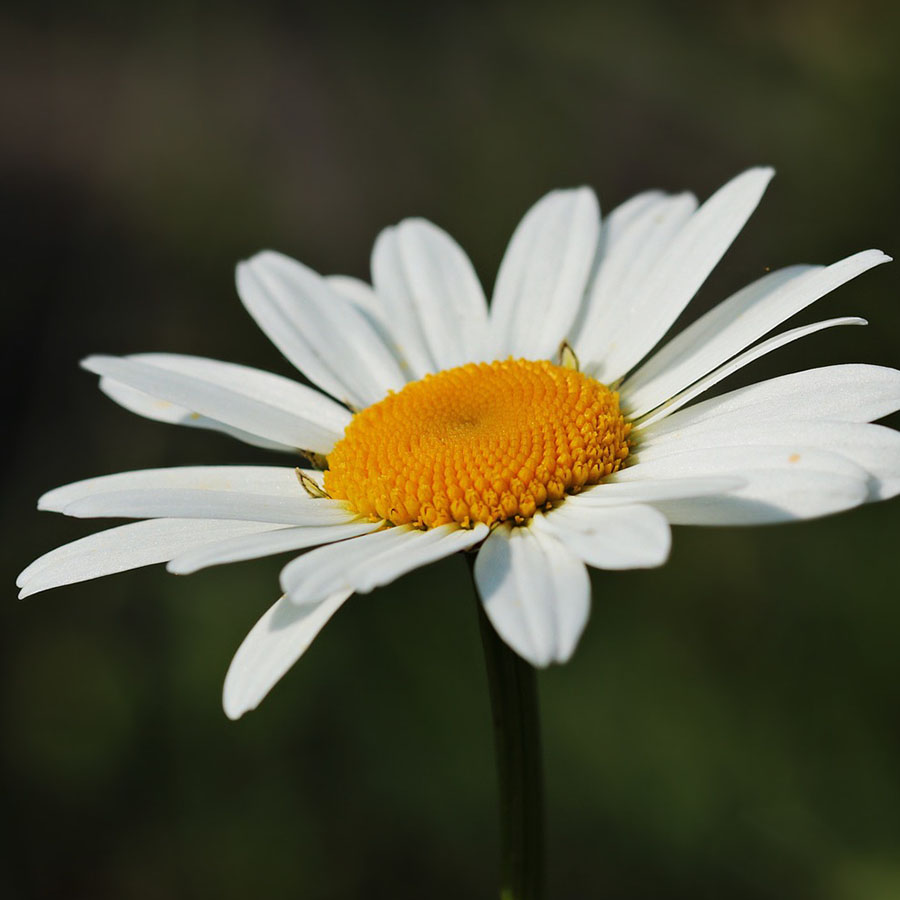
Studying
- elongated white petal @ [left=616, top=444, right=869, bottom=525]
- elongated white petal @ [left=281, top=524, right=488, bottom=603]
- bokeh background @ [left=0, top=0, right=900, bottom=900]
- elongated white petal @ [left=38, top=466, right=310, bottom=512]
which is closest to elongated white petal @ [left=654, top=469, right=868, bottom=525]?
elongated white petal @ [left=616, top=444, right=869, bottom=525]

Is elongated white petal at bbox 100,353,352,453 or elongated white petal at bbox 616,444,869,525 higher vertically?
elongated white petal at bbox 100,353,352,453

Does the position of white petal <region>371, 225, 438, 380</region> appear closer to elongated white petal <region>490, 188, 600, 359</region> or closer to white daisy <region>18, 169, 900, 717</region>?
white daisy <region>18, 169, 900, 717</region>

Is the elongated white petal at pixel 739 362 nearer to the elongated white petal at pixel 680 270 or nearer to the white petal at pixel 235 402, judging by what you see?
the elongated white petal at pixel 680 270

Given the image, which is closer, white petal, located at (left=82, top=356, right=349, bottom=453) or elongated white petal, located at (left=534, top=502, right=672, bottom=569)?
elongated white petal, located at (left=534, top=502, right=672, bottom=569)

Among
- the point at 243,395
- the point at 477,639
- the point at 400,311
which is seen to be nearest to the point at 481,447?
the point at 243,395

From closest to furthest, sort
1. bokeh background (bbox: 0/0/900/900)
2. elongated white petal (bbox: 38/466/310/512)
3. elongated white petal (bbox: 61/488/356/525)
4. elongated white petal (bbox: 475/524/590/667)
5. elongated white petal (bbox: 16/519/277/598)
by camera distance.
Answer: elongated white petal (bbox: 475/524/590/667) → elongated white petal (bbox: 61/488/356/525) → elongated white petal (bbox: 16/519/277/598) → elongated white petal (bbox: 38/466/310/512) → bokeh background (bbox: 0/0/900/900)

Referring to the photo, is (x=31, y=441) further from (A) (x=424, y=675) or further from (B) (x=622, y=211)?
(B) (x=622, y=211)

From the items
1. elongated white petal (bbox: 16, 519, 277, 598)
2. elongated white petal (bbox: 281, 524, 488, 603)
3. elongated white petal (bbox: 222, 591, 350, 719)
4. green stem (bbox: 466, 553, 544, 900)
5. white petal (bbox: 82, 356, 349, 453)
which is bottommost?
green stem (bbox: 466, 553, 544, 900)
